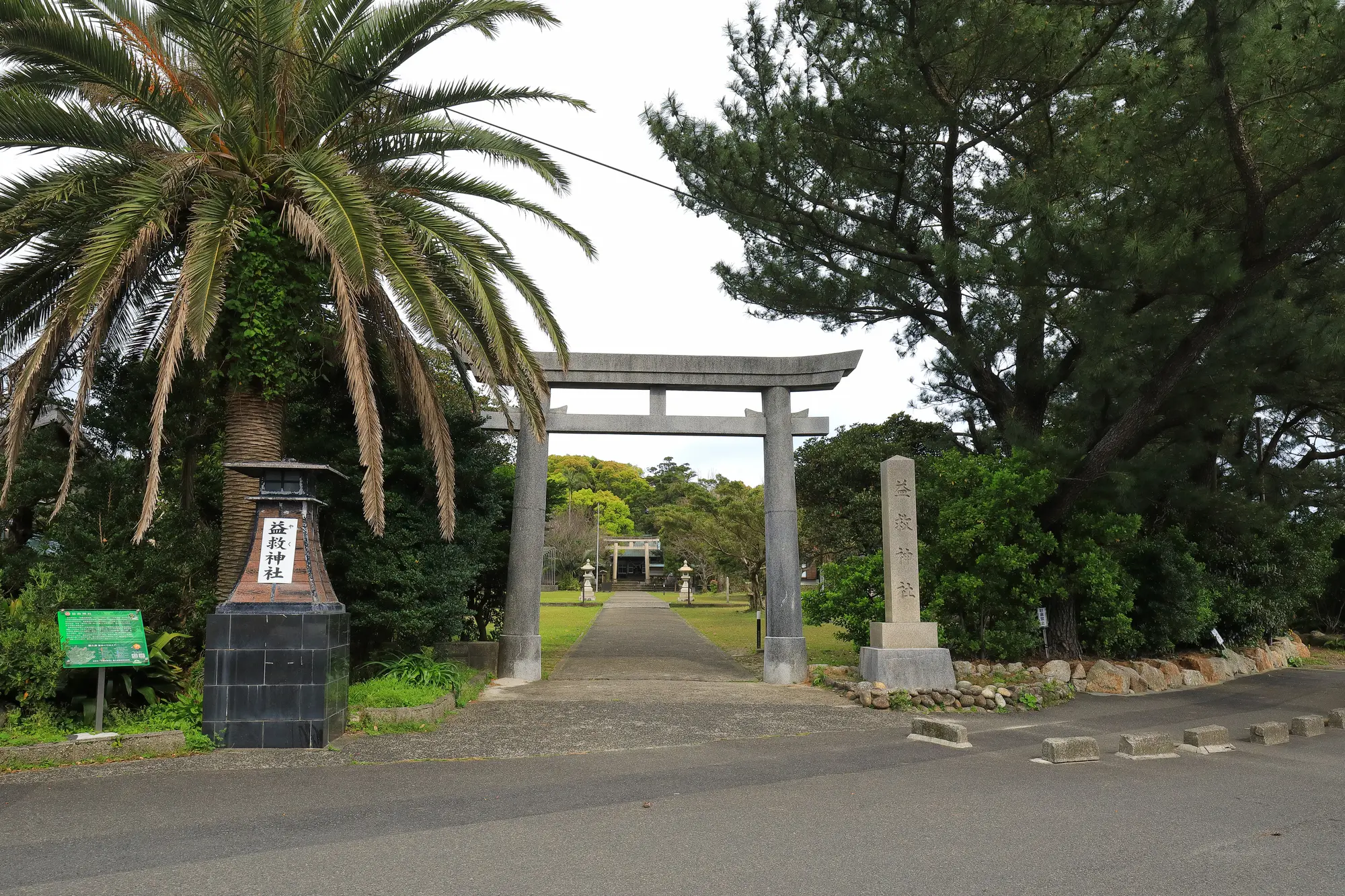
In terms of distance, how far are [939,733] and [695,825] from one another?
400cm

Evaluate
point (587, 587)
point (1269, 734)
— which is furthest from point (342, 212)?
point (587, 587)

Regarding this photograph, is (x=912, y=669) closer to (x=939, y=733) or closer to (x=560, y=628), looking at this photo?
(x=939, y=733)

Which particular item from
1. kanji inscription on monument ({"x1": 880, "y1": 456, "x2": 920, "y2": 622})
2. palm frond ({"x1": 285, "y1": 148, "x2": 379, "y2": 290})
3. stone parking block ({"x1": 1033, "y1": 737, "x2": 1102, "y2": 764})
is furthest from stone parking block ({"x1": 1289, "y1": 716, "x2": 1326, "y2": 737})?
palm frond ({"x1": 285, "y1": 148, "x2": 379, "y2": 290})

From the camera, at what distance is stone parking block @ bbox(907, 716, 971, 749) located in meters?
8.09

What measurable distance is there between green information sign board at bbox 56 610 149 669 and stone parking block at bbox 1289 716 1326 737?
1119 cm

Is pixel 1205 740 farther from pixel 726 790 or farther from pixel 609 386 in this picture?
pixel 609 386

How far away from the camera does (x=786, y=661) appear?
1249 centimetres

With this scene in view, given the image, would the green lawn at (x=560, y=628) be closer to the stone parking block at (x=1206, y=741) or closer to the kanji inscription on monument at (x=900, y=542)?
the kanji inscription on monument at (x=900, y=542)

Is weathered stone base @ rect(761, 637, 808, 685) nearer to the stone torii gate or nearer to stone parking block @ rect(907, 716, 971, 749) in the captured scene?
the stone torii gate

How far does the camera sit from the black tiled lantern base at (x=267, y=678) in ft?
24.4

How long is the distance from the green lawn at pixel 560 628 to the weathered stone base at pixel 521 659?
49cm

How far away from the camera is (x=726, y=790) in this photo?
6.19 metres

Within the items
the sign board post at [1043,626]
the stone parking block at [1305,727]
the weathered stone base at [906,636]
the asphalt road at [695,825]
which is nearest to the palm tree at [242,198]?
the asphalt road at [695,825]

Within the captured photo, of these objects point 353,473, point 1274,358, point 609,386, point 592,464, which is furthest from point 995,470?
point 592,464
